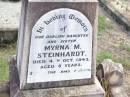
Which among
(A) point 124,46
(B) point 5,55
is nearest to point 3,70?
(B) point 5,55

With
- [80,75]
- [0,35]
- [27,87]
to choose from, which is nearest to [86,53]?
[80,75]

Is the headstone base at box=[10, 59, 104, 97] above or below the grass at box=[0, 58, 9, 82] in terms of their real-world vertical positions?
below

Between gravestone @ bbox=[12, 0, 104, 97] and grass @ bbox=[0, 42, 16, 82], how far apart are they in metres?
1.37

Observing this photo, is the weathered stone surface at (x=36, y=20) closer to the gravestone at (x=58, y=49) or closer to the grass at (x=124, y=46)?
the gravestone at (x=58, y=49)

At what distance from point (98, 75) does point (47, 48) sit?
91 cm

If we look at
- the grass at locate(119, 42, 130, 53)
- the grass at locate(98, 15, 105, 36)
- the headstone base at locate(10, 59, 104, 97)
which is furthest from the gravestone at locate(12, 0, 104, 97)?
the grass at locate(98, 15, 105, 36)

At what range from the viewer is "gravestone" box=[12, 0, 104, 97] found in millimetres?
2994

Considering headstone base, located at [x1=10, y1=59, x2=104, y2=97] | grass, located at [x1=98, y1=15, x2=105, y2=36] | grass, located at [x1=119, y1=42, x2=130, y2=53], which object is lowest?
headstone base, located at [x1=10, y1=59, x2=104, y2=97]

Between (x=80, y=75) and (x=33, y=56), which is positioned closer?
(x=33, y=56)

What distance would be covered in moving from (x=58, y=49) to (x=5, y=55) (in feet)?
6.77

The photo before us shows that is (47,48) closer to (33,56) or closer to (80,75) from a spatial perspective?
(33,56)

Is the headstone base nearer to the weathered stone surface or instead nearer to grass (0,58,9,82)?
the weathered stone surface

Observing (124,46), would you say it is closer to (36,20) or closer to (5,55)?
(5,55)

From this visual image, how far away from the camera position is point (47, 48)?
312cm
